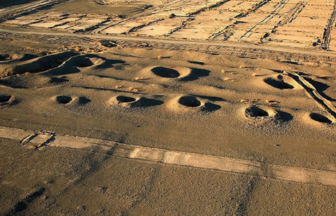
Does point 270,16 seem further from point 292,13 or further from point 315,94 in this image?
point 315,94

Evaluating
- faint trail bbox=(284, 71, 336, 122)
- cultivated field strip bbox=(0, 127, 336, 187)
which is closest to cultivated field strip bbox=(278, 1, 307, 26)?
faint trail bbox=(284, 71, 336, 122)

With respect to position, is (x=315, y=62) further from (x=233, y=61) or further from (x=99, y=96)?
(x=99, y=96)

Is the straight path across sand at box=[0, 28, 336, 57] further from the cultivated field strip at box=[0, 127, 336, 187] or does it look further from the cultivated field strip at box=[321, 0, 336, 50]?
the cultivated field strip at box=[0, 127, 336, 187]

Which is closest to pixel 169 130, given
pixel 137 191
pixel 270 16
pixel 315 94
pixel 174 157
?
pixel 174 157

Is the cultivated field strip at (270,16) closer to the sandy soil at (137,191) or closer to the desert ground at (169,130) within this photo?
the desert ground at (169,130)

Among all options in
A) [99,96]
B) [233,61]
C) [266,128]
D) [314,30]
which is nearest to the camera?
[266,128]

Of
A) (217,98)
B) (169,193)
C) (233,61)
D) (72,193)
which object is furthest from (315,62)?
(72,193)

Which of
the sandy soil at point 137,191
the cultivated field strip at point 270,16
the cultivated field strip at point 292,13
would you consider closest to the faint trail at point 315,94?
the sandy soil at point 137,191
